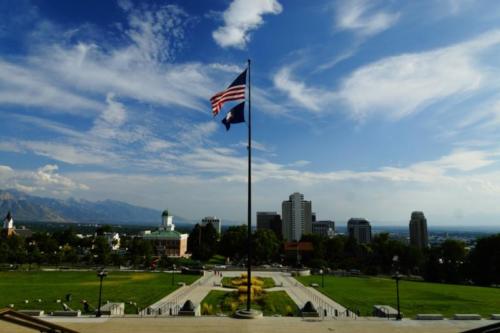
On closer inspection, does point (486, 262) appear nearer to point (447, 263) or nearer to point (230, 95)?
point (447, 263)

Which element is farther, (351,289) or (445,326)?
(351,289)

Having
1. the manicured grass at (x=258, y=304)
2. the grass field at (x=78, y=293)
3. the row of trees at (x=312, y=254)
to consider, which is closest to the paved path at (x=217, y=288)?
the manicured grass at (x=258, y=304)

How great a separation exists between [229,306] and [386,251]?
5674cm

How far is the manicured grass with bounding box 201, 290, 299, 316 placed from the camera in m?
31.0

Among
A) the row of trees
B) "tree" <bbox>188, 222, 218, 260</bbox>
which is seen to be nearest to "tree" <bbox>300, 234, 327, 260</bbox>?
the row of trees

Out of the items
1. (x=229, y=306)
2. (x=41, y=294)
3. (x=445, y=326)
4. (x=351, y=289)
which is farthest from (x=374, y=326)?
(x=41, y=294)

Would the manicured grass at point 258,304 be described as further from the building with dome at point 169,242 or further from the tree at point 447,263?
the building with dome at point 169,242

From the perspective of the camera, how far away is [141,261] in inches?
3068

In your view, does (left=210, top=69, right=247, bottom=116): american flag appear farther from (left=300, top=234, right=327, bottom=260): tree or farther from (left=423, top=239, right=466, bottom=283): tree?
(left=300, top=234, right=327, bottom=260): tree

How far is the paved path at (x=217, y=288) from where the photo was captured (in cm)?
3109

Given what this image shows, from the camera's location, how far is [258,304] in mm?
35094

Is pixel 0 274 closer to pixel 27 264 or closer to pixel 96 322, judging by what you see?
pixel 27 264

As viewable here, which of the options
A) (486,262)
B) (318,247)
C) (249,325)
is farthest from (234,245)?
(249,325)

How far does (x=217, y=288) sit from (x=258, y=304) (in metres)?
13.8
